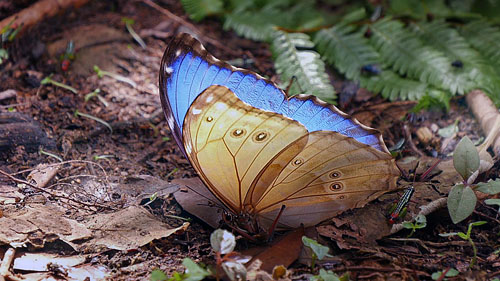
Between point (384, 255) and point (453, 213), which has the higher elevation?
point (453, 213)

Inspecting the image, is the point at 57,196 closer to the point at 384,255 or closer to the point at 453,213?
the point at 384,255

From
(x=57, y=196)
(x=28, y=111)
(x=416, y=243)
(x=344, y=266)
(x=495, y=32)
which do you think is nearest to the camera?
(x=344, y=266)

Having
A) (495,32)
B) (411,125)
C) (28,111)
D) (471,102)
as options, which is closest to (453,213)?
(411,125)

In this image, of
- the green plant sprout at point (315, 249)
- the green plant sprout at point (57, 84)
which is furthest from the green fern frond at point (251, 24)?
the green plant sprout at point (315, 249)

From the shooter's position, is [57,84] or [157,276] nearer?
[157,276]

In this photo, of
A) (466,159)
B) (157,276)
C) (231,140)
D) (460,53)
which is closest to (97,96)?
(231,140)

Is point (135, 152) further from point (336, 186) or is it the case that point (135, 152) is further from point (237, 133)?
point (336, 186)
